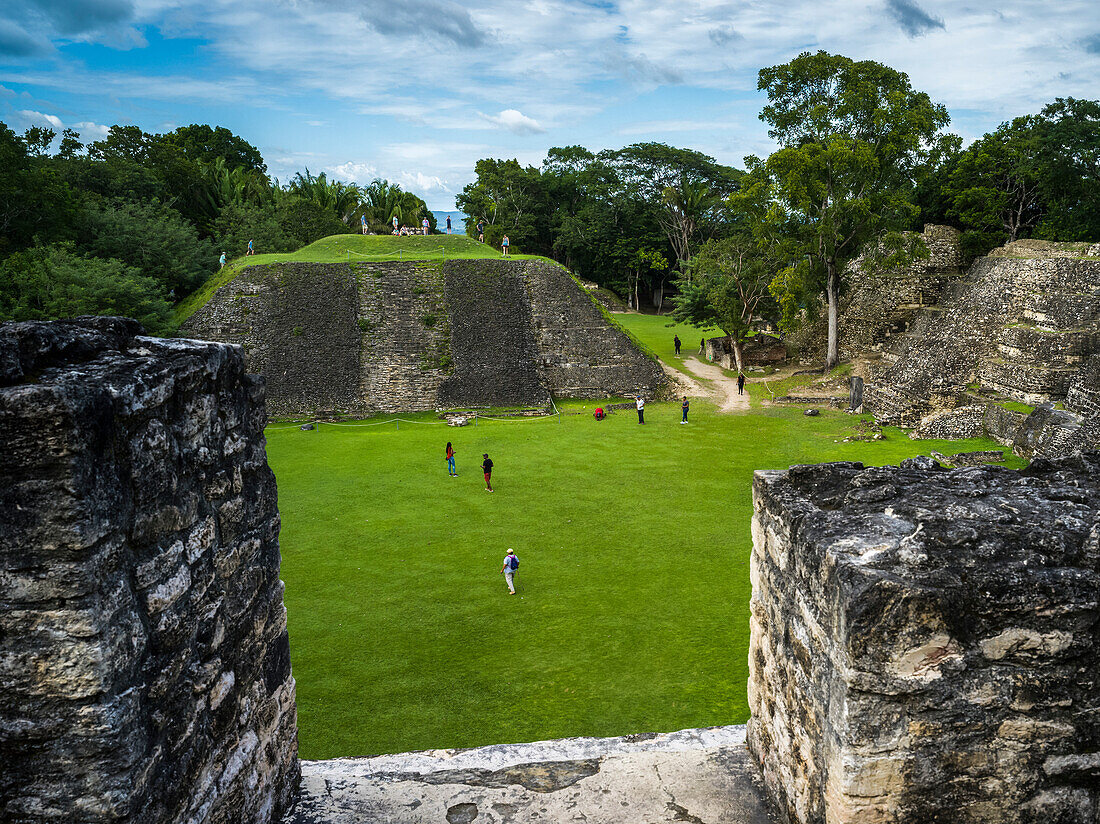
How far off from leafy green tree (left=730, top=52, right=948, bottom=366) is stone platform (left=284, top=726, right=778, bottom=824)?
A: 18.6 meters

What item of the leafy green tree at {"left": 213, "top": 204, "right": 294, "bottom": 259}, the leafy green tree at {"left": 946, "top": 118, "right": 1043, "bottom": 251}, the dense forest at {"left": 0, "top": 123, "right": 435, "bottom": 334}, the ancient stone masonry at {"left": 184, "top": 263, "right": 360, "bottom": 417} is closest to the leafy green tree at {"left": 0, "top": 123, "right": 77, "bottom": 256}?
the dense forest at {"left": 0, "top": 123, "right": 435, "bottom": 334}

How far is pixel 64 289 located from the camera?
702 inches

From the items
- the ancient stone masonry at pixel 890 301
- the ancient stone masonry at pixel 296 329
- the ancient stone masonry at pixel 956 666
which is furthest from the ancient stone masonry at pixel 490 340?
the ancient stone masonry at pixel 956 666

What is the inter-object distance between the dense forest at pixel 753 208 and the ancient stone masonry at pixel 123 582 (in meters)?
17.8

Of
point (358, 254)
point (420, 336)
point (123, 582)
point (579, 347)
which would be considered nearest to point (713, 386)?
point (579, 347)

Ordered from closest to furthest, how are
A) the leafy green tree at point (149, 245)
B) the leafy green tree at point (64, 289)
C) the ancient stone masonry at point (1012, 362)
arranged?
the ancient stone masonry at point (1012, 362) < the leafy green tree at point (64, 289) < the leafy green tree at point (149, 245)

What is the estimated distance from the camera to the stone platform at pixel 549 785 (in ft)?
11.5

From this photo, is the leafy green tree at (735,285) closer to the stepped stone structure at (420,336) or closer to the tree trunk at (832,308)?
the tree trunk at (832,308)

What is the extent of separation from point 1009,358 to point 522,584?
14490 mm

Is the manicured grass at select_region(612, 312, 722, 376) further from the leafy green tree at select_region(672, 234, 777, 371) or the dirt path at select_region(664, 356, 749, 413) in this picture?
the leafy green tree at select_region(672, 234, 777, 371)

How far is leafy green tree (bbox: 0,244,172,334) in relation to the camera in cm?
1741

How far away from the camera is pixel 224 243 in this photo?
31547 mm

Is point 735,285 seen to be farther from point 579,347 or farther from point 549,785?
point 549,785

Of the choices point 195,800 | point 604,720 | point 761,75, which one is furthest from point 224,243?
point 195,800
